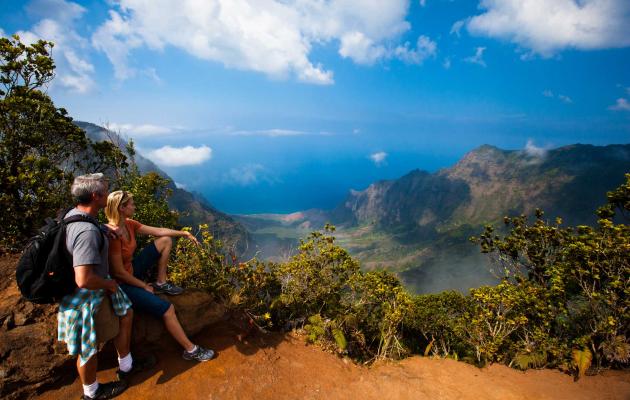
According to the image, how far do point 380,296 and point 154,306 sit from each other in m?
7.73

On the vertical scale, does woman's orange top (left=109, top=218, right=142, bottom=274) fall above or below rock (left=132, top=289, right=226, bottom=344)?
above

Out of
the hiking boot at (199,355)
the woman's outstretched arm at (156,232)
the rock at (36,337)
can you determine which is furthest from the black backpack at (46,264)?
the hiking boot at (199,355)

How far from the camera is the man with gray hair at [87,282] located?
4.49 meters

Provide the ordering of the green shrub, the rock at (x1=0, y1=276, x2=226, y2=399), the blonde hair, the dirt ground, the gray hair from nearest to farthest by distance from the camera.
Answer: the gray hair, the rock at (x1=0, y1=276, x2=226, y2=399), the blonde hair, the dirt ground, the green shrub

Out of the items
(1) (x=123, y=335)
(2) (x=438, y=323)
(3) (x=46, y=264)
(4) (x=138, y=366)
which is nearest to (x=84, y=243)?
(3) (x=46, y=264)

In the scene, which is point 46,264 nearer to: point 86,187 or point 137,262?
point 86,187

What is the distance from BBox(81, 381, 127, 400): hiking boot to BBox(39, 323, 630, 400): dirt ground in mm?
114

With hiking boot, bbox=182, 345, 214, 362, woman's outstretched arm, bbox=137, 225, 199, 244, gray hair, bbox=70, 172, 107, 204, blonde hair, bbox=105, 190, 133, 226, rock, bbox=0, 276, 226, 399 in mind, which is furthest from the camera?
woman's outstretched arm, bbox=137, 225, 199, 244

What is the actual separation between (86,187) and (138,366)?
348 cm

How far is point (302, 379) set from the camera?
7.09m

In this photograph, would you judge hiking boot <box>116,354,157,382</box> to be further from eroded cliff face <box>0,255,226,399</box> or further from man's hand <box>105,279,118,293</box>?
man's hand <box>105,279,118,293</box>

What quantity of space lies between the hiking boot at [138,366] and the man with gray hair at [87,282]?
1.54 feet

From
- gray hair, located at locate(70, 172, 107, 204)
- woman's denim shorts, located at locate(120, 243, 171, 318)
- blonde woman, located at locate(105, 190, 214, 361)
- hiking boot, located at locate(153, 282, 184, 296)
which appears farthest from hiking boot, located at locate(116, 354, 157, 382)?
gray hair, located at locate(70, 172, 107, 204)

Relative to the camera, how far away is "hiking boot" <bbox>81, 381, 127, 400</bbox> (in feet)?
17.6
